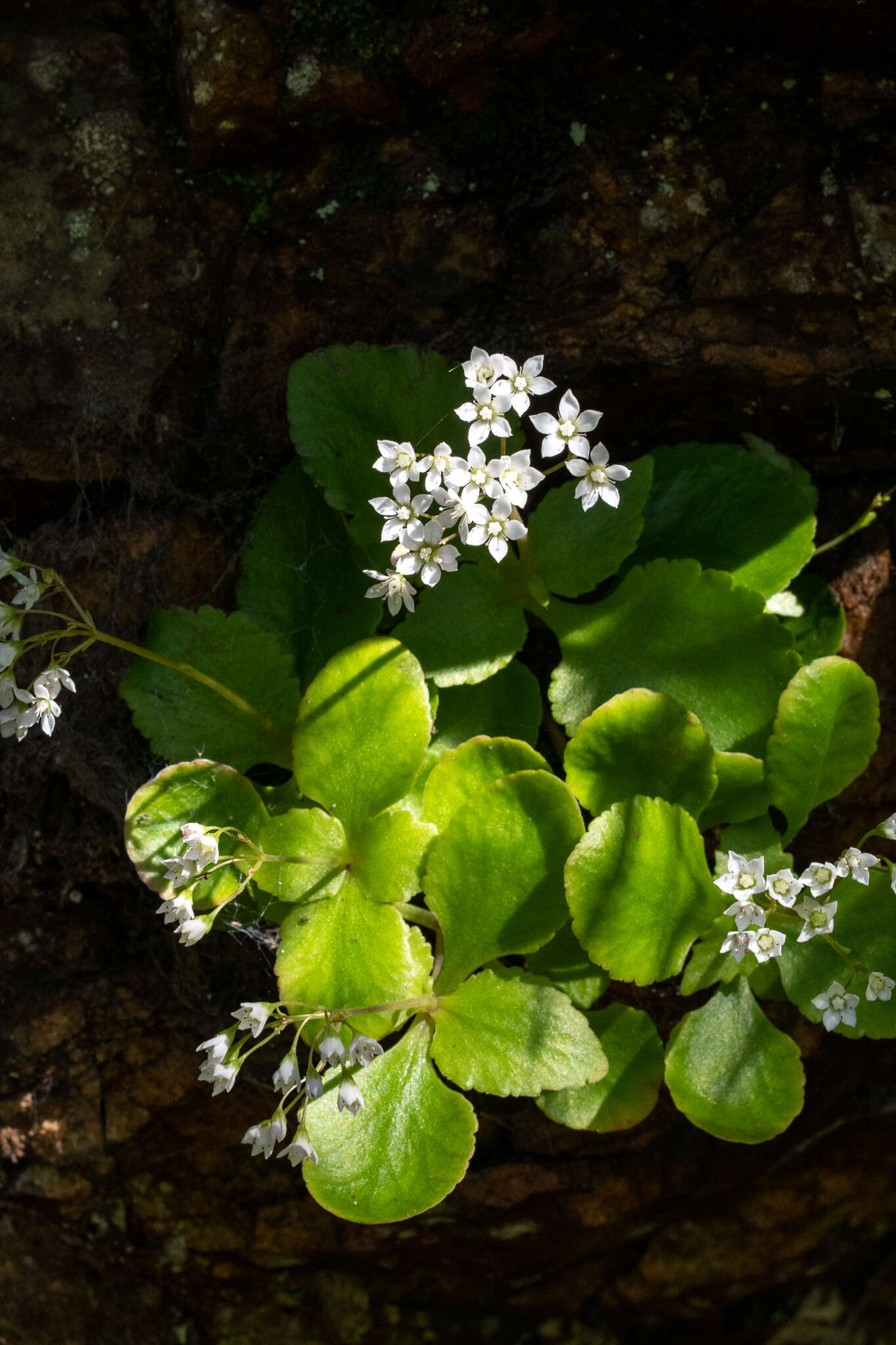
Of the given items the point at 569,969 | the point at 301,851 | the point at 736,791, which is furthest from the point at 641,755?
the point at 301,851

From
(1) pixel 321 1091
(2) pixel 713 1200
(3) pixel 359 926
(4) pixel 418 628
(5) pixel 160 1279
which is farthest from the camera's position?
(2) pixel 713 1200

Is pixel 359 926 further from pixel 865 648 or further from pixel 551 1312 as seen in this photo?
pixel 551 1312

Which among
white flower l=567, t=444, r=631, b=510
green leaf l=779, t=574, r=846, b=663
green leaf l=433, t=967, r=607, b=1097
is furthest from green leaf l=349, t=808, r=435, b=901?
green leaf l=779, t=574, r=846, b=663

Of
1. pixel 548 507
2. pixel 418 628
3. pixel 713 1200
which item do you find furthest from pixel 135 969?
pixel 713 1200

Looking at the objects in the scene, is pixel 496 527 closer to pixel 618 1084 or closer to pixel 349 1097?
pixel 349 1097

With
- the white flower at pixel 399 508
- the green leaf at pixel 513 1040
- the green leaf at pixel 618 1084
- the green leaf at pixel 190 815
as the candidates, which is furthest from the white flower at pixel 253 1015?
the white flower at pixel 399 508
